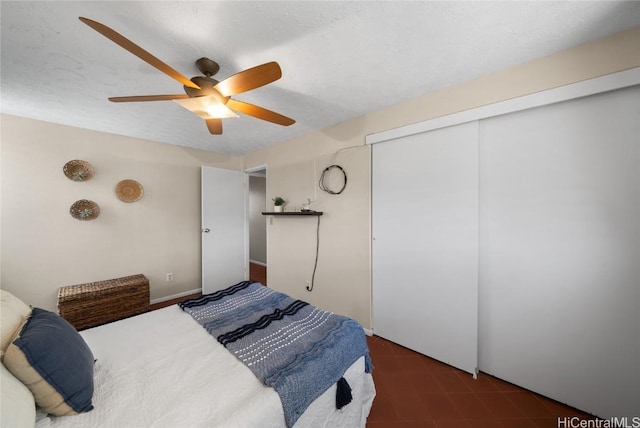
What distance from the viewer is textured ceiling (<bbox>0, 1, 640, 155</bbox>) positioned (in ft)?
3.67

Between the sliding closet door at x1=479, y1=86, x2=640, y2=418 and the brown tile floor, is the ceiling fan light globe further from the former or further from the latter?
the brown tile floor

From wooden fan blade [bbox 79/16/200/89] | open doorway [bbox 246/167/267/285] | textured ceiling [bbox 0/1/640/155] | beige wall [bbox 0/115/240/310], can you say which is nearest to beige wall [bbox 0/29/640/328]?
beige wall [bbox 0/115/240/310]

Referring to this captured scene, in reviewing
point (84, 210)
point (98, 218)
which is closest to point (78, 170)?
point (84, 210)

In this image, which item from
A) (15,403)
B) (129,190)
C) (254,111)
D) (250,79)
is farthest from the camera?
(129,190)

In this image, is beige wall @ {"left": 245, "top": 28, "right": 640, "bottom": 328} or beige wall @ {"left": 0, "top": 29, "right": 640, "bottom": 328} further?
beige wall @ {"left": 0, "top": 29, "right": 640, "bottom": 328}

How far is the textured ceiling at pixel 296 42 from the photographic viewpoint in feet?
3.67

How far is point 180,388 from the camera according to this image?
972 millimetres

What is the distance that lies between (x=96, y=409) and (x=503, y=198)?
2572mm

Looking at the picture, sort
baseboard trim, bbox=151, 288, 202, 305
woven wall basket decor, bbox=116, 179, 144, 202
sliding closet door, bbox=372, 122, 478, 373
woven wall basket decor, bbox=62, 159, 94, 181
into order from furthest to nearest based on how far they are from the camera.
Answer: baseboard trim, bbox=151, 288, 202, 305, woven wall basket decor, bbox=116, 179, 144, 202, woven wall basket decor, bbox=62, 159, 94, 181, sliding closet door, bbox=372, 122, 478, 373

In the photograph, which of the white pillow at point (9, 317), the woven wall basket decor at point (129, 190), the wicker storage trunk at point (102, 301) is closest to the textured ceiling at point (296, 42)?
the woven wall basket decor at point (129, 190)

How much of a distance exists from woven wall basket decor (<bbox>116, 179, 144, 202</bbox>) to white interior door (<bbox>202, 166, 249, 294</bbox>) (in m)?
0.78

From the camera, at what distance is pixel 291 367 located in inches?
42.0

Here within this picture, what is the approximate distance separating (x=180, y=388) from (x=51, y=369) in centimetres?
46

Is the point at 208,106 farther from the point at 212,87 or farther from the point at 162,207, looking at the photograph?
the point at 162,207
